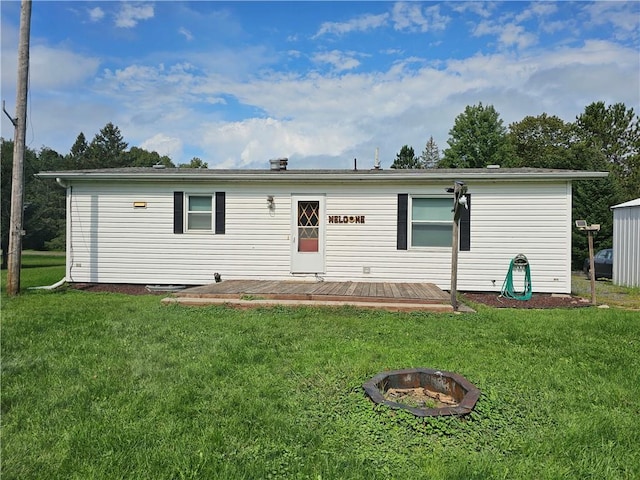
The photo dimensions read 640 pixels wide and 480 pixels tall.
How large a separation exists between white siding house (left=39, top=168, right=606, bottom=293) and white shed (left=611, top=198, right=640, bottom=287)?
4119 mm

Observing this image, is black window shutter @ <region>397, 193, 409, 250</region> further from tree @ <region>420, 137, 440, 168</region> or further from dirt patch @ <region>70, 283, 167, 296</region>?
tree @ <region>420, 137, 440, 168</region>

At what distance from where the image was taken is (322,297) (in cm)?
659

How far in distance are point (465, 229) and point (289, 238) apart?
382 cm

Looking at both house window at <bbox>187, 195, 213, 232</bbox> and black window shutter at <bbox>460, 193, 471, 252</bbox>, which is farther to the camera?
house window at <bbox>187, 195, 213, 232</bbox>

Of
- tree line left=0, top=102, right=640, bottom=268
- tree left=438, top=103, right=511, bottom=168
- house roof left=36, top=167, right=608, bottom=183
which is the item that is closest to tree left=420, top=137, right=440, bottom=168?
tree line left=0, top=102, right=640, bottom=268

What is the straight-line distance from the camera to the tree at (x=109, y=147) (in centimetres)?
4322

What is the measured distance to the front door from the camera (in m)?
9.05

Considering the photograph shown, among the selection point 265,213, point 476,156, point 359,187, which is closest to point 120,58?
point 265,213

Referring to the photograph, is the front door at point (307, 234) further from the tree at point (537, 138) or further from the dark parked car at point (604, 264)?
the tree at point (537, 138)

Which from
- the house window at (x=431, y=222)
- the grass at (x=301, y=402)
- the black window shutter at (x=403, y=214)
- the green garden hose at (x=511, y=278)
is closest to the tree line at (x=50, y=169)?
the black window shutter at (x=403, y=214)

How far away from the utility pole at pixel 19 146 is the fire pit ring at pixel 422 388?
7.97 metres

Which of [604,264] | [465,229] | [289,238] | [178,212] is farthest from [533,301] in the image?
[178,212]

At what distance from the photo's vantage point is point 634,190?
86.4 feet

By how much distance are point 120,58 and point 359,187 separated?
25.9 feet
